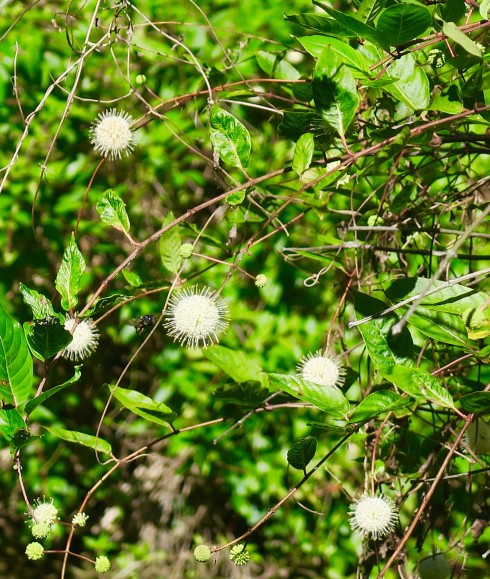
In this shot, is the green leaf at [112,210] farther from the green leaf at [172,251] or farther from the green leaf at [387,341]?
the green leaf at [387,341]

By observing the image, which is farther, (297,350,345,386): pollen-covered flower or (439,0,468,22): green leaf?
(297,350,345,386): pollen-covered flower

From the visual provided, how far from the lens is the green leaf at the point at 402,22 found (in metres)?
0.59

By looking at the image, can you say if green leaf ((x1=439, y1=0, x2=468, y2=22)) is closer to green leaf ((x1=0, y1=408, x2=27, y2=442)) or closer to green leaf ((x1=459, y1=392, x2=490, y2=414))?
green leaf ((x1=459, y1=392, x2=490, y2=414))

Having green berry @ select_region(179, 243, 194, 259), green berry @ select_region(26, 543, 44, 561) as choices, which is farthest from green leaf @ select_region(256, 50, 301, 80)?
green berry @ select_region(26, 543, 44, 561)

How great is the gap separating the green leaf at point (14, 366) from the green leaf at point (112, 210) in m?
0.17

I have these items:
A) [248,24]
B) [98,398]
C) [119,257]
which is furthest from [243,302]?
[248,24]

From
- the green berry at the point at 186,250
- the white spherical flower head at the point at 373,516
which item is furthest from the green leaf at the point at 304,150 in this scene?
the white spherical flower head at the point at 373,516

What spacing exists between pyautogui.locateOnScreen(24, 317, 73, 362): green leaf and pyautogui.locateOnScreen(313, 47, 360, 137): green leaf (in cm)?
31

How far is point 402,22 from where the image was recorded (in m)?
0.60

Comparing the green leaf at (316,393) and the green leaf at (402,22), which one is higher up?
the green leaf at (402,22)

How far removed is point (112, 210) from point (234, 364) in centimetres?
21

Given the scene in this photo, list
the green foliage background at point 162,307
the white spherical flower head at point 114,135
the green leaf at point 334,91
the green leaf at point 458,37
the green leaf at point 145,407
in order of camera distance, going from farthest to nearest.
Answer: the green foliage background at point 162,307 → the white spherical flower head at point 114,135 → the green leaf at point 145,407 → the green leaf at point 334,91 → the green leaf at point 458,37

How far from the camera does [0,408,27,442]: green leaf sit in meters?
0.63

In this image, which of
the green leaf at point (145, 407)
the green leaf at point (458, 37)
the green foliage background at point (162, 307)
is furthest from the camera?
the green foliage background at point (162, 307)
